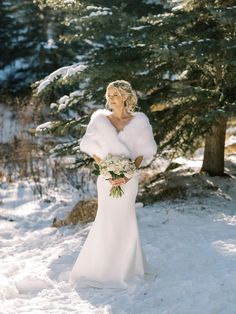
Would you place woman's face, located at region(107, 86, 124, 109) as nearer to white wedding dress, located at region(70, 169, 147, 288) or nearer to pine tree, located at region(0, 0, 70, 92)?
white wedding dress, located at region(70, 169, 147, 288)

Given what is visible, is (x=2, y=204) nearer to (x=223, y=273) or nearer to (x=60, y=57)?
(x=223, y=273)

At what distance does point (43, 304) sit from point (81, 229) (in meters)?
3.16

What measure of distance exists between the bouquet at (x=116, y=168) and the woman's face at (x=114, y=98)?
538 millimetres

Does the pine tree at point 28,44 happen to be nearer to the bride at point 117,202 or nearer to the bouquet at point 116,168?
the bride at point 117,202

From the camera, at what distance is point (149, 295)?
17.1ft

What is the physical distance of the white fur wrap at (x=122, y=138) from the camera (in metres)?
5.56

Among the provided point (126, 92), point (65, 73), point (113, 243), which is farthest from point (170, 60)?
point (113, 243)

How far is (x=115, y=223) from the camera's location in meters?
5.60

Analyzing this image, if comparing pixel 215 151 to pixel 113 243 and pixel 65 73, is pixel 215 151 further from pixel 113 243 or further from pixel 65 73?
pixel 113 243

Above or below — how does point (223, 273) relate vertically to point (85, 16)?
below

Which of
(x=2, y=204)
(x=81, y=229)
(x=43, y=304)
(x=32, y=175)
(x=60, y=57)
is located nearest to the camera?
(x=43, y=304)

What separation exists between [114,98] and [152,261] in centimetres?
203

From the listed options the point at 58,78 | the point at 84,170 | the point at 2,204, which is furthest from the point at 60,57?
the point at 58,78

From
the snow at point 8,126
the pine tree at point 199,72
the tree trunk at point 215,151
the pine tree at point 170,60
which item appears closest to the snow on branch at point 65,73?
the pine tree at point 170,60
